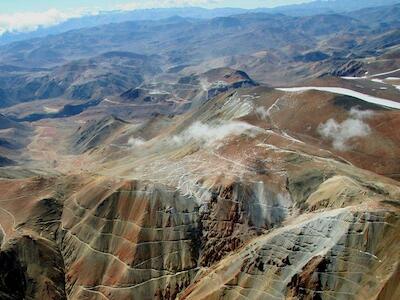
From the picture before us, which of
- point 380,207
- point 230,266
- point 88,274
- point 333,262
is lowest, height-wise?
point 88,274

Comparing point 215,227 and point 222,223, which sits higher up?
point 222,223

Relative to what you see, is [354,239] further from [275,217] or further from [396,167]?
[396,167]

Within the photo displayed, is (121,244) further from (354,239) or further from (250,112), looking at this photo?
(250,112)

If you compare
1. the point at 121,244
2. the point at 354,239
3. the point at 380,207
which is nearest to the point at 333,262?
the point at 354,239

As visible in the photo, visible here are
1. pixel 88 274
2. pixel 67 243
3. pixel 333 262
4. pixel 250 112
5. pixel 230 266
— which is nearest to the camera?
pixel 333 262

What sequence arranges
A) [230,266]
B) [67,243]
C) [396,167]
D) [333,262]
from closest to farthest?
[333,262]
[230,266]
[67,243]
[396,167]

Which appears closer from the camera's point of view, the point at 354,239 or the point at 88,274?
the point at 354,239

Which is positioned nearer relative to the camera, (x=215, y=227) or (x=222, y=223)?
(x=215, y=227)

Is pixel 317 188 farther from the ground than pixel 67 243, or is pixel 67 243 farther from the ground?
pixel 317 188

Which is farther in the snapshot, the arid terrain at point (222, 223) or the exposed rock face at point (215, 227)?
the arid terrain at point (222, 223)

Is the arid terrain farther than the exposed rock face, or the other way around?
the arid terrain
